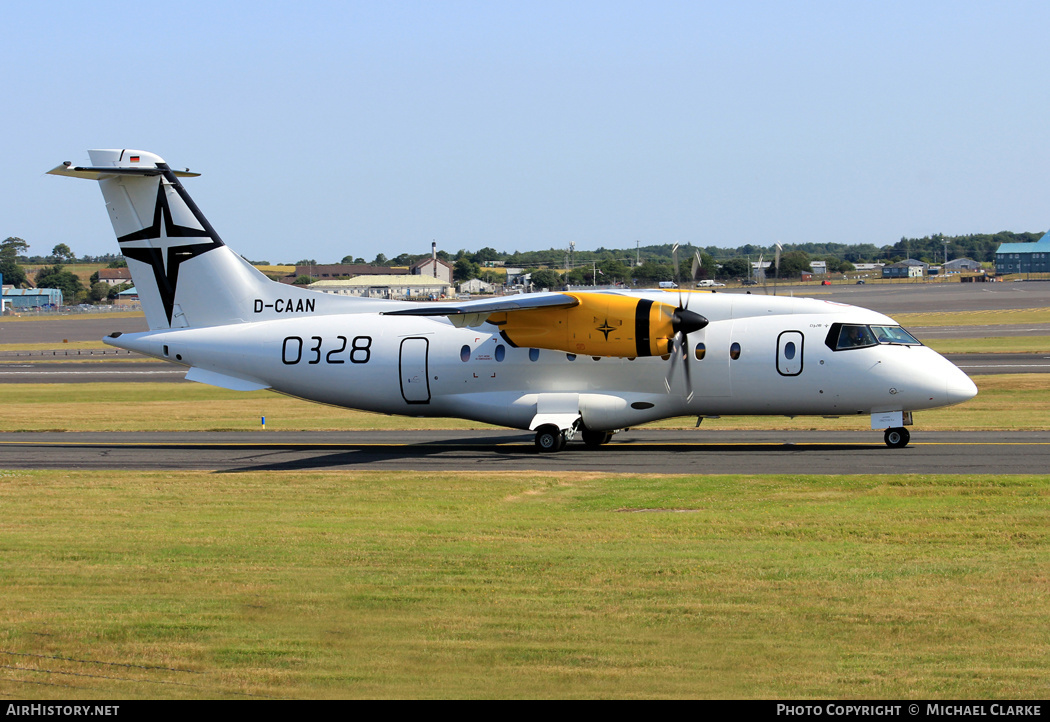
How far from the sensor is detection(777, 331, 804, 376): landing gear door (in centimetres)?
2431

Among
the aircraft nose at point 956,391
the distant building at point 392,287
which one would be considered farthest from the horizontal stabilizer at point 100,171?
the distant building at point 392,287

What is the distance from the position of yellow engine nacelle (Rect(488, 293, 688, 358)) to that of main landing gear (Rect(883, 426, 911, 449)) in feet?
18.3

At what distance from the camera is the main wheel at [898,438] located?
23.9 m

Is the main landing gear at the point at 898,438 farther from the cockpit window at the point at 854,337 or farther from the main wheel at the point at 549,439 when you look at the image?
the main wheel at the point at 549,439

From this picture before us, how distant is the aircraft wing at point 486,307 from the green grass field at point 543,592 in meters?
5.99

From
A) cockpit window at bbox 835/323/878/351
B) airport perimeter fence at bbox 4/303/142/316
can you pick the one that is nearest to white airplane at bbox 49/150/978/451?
cockpit window at bbox 835/323/878/351

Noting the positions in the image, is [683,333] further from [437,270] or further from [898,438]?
[437,270]

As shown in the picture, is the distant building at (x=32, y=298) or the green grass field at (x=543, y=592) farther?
the distant building at (x=32, y=298)

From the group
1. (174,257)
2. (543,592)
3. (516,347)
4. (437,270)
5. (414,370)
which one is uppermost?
(174,257)

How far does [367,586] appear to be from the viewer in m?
12.2

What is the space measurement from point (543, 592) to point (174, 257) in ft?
65.9

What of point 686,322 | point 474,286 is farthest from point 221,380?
point 474,286

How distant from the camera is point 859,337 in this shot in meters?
24.1

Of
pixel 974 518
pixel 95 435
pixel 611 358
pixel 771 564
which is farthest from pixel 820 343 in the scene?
pixel 95 435
